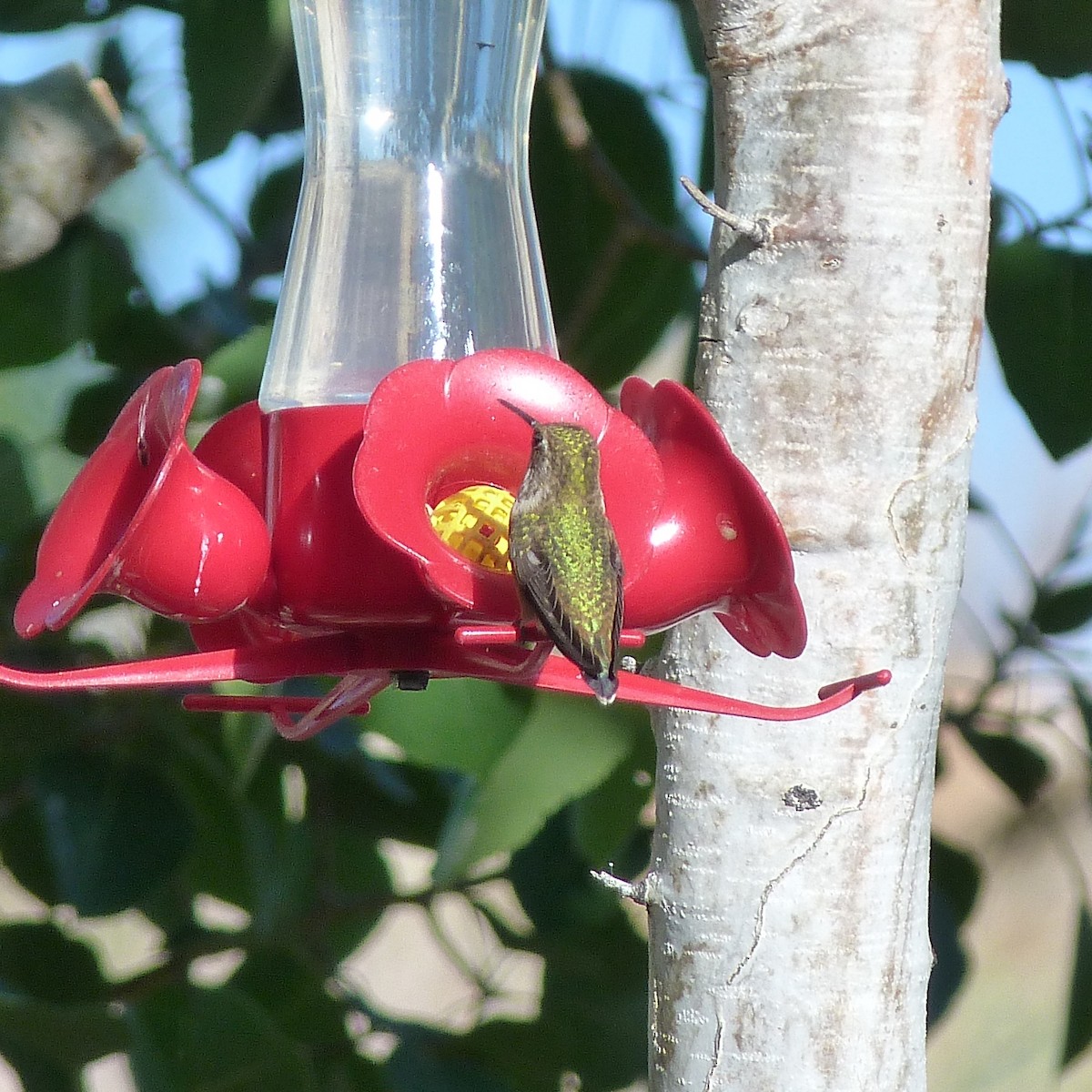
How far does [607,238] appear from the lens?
2594 millimetres

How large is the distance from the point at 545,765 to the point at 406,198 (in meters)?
0.81

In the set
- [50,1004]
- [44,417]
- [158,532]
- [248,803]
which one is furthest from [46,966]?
[158,532]

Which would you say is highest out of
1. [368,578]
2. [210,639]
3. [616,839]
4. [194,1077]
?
[368,578]

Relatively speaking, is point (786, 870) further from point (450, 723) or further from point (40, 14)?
point (40, 14)

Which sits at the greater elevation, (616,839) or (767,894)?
(767,894)

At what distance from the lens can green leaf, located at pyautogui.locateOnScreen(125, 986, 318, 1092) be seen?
7.74ft

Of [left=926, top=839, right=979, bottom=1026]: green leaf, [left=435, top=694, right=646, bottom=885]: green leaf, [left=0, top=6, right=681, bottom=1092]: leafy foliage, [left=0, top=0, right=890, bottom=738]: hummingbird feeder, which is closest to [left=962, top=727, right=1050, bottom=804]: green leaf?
[left=926, top=839, right=979, bottom=1026]: green leaf

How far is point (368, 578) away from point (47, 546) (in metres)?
0.25

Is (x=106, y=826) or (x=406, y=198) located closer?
(x=406, y=198)

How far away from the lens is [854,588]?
1384 millimetres

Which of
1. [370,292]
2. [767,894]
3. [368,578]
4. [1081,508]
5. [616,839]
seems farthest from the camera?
[1081,508]

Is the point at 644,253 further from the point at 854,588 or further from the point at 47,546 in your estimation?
the point at 47,546

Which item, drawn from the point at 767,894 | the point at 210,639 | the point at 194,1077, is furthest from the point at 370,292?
the point at 194,1077

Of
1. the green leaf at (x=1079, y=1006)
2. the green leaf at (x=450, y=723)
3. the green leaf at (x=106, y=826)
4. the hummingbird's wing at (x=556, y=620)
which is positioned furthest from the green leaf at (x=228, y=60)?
the green leaf at (x=1079, y=1006)
